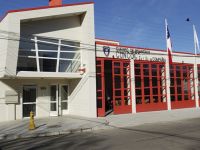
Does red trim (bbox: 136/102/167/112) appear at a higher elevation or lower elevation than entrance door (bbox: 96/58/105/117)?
lower

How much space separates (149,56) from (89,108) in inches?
301

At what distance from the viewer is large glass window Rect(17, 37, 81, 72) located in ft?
54.0

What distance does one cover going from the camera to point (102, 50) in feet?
62.3

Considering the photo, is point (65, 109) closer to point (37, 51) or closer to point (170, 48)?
point (37, 51)

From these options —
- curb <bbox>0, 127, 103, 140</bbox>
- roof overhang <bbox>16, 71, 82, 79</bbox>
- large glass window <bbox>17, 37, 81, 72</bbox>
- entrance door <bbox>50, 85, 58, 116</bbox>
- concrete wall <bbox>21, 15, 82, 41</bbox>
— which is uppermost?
concrete wall <bbox>21, 15, 82, 41</bbox>

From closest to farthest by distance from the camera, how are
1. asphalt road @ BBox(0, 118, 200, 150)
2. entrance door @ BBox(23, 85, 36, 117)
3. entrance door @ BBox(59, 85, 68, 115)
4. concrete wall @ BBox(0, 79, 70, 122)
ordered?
asphalt road @ BBox(0, 118, 200, 150) → concrete wall @ BBox(0, 79, 70, 122) → entrance door @ BBox(23, 85, 36, 117) → entrance door @ BBox(59, 85, 68, 115)

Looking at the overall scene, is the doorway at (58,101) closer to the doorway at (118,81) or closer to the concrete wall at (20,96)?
the concrete wall at (20,96)

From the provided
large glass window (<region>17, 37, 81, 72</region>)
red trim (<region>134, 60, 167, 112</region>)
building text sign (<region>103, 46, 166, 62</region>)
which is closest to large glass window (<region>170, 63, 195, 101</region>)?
red trim (<region>134, 60, 167, 112</region>)

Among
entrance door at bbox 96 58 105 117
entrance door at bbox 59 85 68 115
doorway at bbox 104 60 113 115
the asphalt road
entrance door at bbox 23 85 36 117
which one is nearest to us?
the asphalt road

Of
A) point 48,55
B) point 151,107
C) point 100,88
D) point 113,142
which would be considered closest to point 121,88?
point 100,88

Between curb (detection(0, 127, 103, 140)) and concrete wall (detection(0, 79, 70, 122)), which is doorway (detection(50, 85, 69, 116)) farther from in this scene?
curb (detection(0, 127, 103, 140))

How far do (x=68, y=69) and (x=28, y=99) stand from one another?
3.49 meters

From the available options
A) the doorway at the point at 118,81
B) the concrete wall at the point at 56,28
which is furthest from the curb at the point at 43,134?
the concrete wall at the point at 56,28

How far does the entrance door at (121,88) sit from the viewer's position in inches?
771
